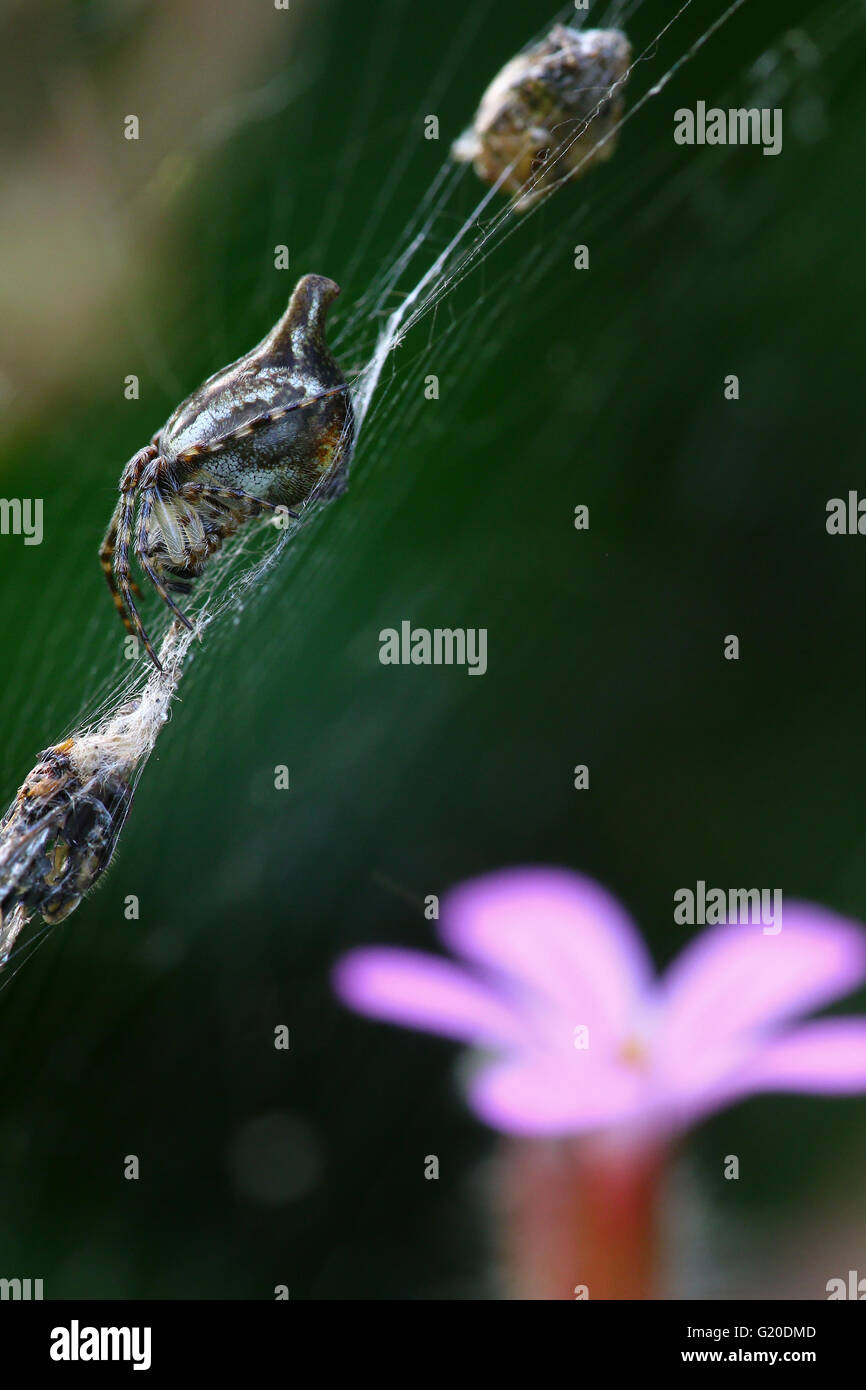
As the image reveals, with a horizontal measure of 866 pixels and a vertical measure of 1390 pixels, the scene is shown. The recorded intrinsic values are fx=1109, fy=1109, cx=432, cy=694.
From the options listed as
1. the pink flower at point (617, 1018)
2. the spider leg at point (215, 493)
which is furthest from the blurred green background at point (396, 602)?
the spider leg at point (215, 493)

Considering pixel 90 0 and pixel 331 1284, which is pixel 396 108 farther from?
pixel 331 1284

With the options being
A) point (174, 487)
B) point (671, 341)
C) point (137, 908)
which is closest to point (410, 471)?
point (671, 341)

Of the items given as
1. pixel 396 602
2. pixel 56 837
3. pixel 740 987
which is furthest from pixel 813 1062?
pixel 396 602

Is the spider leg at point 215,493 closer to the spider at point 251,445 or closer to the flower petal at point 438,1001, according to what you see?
the spider at point 251,445

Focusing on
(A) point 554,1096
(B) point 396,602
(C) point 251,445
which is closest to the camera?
(C) point 251,445

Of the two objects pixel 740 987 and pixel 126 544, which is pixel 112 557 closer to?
pixel 126 544

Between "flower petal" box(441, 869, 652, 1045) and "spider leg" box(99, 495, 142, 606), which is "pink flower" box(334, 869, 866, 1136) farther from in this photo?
"spider leg" box(99, 495, 142, 606)

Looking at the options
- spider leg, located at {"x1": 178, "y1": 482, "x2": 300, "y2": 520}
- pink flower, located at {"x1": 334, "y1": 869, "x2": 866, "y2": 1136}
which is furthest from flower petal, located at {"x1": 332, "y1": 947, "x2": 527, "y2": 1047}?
spider leg, located at {"x1": 178, "y1": 482, "x2": 300, "y2": 520}
